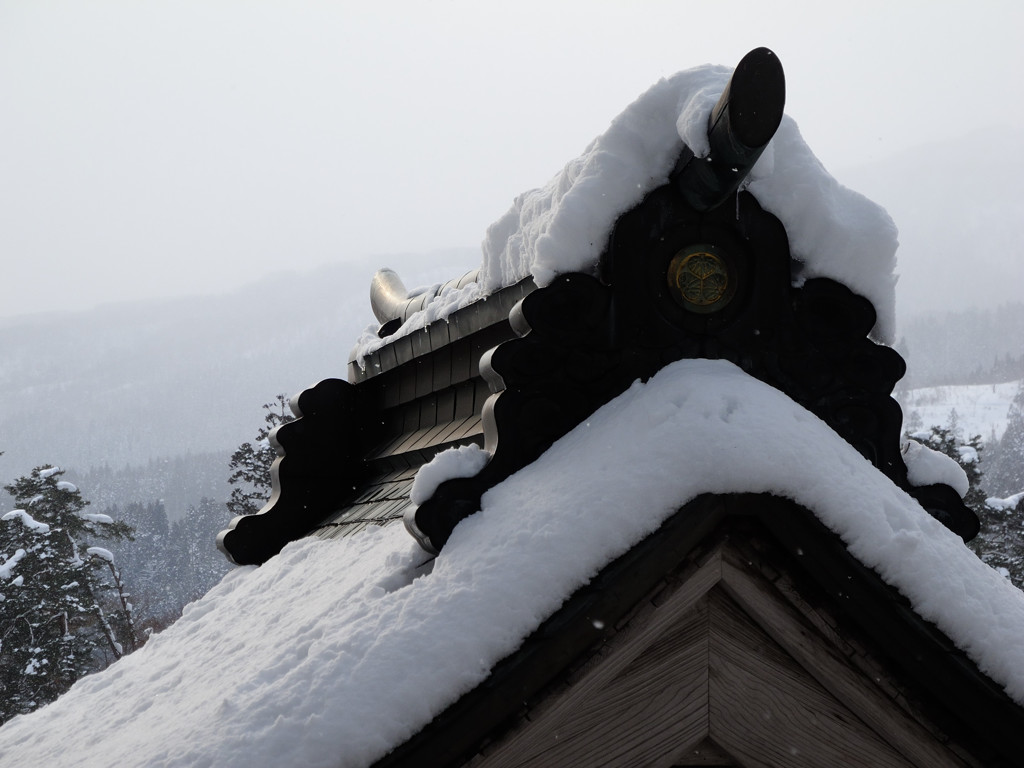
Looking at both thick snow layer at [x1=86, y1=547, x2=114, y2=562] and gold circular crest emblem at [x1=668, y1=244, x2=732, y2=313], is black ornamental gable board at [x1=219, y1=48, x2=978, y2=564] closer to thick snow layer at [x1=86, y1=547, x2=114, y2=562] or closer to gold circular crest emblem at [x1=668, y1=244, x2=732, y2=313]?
gold circular crest emblem at [x1=668, y1=244, x2=732, y2=313]

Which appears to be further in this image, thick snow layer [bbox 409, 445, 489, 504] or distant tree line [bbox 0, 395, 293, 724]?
distant tree line [bbox 0, 395, 293, 724]

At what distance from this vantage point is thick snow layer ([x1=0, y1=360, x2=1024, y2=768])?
1934 mm

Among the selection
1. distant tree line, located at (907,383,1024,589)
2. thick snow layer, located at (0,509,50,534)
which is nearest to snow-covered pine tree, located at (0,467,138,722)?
thick snow layer, located at (0,509,50,534)

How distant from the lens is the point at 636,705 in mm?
2158

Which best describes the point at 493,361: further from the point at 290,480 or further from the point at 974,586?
the point at 290,480

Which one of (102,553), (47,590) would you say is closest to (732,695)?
(47,590)

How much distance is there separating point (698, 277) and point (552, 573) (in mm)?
978

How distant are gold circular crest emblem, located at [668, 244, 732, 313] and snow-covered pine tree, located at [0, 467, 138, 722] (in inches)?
990

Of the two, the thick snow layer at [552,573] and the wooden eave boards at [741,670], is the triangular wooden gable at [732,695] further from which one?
the thick snow layer at [552,573]

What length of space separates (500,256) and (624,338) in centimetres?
117

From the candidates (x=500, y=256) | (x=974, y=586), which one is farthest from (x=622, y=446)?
(x=500, y=256)

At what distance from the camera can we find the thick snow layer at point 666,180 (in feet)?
8.14

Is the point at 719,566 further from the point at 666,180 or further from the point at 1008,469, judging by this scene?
the point at 1008,469

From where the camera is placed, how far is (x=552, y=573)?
202 centimetres
